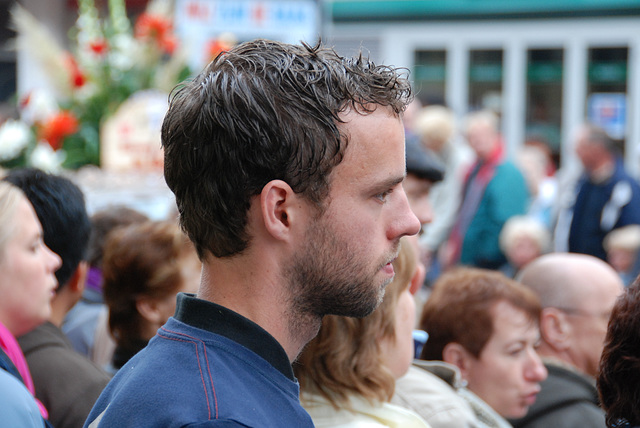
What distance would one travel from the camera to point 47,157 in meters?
4.73

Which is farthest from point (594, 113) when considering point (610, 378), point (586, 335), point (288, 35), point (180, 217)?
point (180, 217)

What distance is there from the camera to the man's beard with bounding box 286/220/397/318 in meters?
1.30

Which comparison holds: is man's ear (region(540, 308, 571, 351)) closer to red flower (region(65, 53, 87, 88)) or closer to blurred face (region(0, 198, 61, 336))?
blurred face (region(0, 198, 61, 336))

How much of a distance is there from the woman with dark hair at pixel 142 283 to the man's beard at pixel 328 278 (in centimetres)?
162

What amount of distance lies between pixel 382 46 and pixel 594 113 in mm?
3110

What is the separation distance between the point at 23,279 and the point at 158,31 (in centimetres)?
318

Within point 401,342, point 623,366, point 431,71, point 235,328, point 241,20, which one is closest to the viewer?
point 235,328

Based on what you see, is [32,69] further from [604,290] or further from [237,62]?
[237,62]

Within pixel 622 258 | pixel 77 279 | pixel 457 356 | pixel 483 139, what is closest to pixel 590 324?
pixel 457 356

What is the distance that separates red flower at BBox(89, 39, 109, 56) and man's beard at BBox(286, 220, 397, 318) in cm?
412

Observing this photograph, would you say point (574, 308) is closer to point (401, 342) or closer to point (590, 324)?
point (590, 324)

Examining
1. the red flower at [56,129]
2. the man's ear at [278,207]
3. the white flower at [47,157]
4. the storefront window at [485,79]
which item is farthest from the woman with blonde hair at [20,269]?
the storefront window at [485,79]

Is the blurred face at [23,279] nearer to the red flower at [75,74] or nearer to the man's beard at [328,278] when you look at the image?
the man's beard at [328,278]

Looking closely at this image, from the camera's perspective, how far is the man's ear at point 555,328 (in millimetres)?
3148
